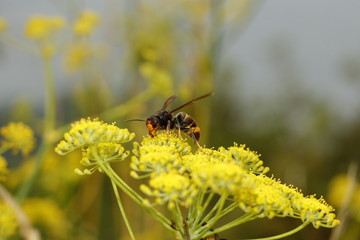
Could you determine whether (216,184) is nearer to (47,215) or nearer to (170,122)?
(170,122)

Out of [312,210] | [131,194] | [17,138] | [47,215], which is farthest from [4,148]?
A: [47,215]

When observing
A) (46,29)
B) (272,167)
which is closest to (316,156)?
(272,167)

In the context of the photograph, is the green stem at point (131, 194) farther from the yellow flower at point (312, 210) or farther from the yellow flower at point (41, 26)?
the yellow flower at point (41, 26)

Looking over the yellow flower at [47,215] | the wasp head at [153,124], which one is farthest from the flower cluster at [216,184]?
the yellow flower at [47,215]

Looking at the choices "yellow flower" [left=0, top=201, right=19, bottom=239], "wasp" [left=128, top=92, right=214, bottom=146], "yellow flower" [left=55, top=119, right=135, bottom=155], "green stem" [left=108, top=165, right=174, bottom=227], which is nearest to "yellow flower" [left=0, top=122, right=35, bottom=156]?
"yellow flower" [left=0, top=201, right=19, bottom=239]

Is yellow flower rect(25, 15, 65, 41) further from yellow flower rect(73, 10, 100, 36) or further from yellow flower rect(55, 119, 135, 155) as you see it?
yellow flower rect(55, 119, 135, 155)

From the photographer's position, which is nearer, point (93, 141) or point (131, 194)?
point (131, 194)
